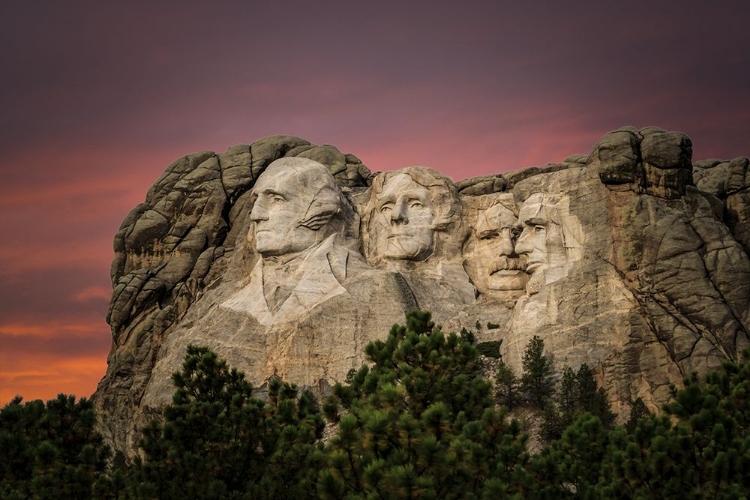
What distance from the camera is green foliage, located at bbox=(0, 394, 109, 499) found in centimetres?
3662

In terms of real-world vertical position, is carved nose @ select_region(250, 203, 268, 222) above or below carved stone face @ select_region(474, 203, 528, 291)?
above

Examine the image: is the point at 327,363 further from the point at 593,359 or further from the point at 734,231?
the point at 734,231

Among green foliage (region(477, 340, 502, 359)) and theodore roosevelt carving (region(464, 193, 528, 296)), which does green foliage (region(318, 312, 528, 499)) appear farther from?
theodore roosevelt carving (region(464, 193, 528, 296))

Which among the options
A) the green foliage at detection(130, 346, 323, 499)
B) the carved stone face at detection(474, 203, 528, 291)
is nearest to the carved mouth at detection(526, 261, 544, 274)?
the carved stone face at detection(474, 203, 528, 291)

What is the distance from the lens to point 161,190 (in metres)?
70.2

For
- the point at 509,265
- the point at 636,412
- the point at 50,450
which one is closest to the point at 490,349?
the point at 509,265

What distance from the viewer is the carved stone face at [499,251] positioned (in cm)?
6256

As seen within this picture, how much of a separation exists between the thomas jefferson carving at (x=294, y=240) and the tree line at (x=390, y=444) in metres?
19.5

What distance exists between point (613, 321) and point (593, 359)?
6.16ft

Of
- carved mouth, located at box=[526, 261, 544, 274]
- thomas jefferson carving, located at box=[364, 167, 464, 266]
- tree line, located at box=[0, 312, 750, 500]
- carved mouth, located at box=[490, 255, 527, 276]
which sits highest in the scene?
thomas jefferson carving, located at box=[364, 167, 464, 266]

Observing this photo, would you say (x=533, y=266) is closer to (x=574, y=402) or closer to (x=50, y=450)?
(x=574, y=402)

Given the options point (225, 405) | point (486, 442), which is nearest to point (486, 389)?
point (486, 442)

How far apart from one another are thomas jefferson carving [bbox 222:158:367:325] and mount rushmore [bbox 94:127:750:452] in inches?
3.1

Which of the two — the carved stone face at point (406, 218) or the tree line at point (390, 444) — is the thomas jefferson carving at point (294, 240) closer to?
the carved stone face at point (406, 218)
